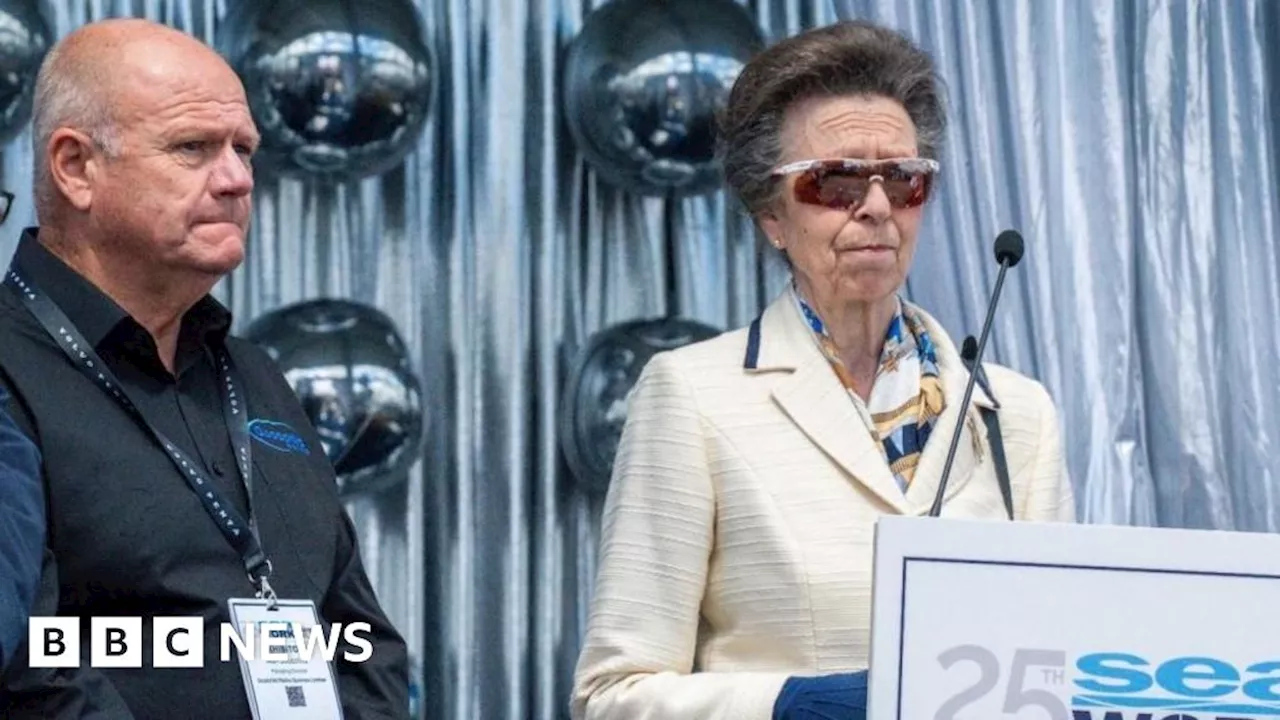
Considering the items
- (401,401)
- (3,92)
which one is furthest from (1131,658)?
(3,92)

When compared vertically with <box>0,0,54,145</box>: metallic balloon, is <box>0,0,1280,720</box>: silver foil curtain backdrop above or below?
below

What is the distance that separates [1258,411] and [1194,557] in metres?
1.89

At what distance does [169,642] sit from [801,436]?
2.60 feet

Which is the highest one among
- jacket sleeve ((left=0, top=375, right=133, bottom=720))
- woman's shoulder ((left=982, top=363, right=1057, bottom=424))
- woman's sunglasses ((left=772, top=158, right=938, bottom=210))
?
woman's sunglasses ((left=772, top=158, right=938, bottom=210))

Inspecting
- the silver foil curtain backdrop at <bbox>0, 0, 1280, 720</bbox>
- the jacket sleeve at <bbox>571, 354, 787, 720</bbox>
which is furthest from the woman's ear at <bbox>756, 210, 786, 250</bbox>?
the silver foil curtain backdrop at <bbox>0, 0, 1280, 720</bbox>

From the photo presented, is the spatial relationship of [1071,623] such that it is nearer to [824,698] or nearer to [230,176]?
[824,698]

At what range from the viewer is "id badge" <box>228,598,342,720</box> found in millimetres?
2436

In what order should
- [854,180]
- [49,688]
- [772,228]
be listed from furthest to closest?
[772,228] < [854,180] < [49,688]

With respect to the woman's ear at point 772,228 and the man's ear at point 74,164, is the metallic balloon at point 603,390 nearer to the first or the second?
the woman's ear at point 772,228

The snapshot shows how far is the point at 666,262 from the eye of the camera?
3.63 meters

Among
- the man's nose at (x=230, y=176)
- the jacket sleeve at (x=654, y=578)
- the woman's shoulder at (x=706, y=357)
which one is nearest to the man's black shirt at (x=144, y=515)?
the man's nose at (x=230, y=176)

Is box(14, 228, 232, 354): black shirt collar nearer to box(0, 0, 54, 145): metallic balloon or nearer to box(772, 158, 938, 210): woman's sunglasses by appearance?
box(0, 0, 54, 145): metallic balloon

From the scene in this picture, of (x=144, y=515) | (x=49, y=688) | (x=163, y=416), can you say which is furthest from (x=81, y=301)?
(x=49, y=688)

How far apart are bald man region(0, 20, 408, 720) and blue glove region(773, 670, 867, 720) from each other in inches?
20.1
